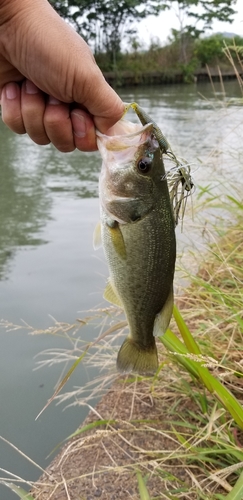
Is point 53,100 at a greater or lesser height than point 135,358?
greater

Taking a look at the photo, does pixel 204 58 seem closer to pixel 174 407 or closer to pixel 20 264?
pixel 20 264

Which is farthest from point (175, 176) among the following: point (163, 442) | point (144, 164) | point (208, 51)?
point (208, 51)

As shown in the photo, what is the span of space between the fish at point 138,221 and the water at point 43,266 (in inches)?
26.8

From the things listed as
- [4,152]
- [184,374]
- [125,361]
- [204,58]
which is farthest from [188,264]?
[204,58]

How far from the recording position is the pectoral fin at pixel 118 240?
1.58 m

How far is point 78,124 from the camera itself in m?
1.73

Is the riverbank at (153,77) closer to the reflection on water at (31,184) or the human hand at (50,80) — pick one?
the reflection on water at (31,184)

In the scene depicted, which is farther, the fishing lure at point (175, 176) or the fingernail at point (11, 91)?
the fingernail at point (11, 91)

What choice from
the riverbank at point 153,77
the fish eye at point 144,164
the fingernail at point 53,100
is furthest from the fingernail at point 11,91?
the riverbank at point 153,77

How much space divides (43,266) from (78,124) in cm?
326

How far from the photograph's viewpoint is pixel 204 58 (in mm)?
37062

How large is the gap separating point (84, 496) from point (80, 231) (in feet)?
Result: 12.7

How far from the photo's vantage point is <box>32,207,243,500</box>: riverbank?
1.96 metres

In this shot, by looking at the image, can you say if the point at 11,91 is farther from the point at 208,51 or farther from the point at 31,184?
the point at 208,51
